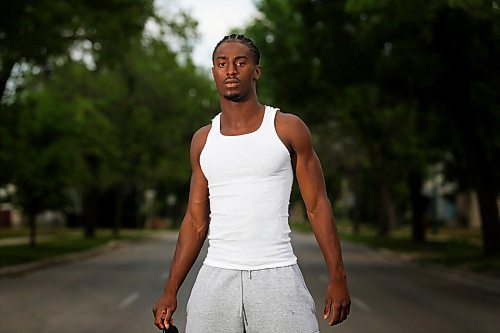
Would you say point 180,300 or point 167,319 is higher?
point 167,319

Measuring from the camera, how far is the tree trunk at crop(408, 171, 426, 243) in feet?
131

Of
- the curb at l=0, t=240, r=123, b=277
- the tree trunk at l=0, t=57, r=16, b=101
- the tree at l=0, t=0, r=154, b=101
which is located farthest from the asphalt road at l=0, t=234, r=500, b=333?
the tree at l=0, t=0, r=154, b=101

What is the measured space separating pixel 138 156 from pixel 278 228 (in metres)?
47.6

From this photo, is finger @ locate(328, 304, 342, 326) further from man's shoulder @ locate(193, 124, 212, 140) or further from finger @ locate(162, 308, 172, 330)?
man's shoulder @ locate(193, 124, 212, 140)

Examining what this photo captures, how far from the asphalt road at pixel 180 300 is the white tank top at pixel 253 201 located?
311 inches

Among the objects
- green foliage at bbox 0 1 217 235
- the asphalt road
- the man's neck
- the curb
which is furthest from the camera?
green foliage at bbox 0 1 217 235

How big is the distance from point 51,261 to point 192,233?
23.5 metres

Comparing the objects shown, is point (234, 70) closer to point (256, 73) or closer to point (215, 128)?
point (256, 73)

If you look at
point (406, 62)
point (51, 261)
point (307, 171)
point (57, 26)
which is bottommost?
point (51, 261)

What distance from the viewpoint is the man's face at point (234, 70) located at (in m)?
3.57

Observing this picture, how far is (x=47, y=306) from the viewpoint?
14.1 metres

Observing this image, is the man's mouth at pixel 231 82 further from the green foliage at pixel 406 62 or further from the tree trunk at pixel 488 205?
the tree trunk at pixel 488 205

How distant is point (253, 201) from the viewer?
348cm

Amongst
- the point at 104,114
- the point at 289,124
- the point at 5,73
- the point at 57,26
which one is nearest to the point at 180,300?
the point at 57,26
